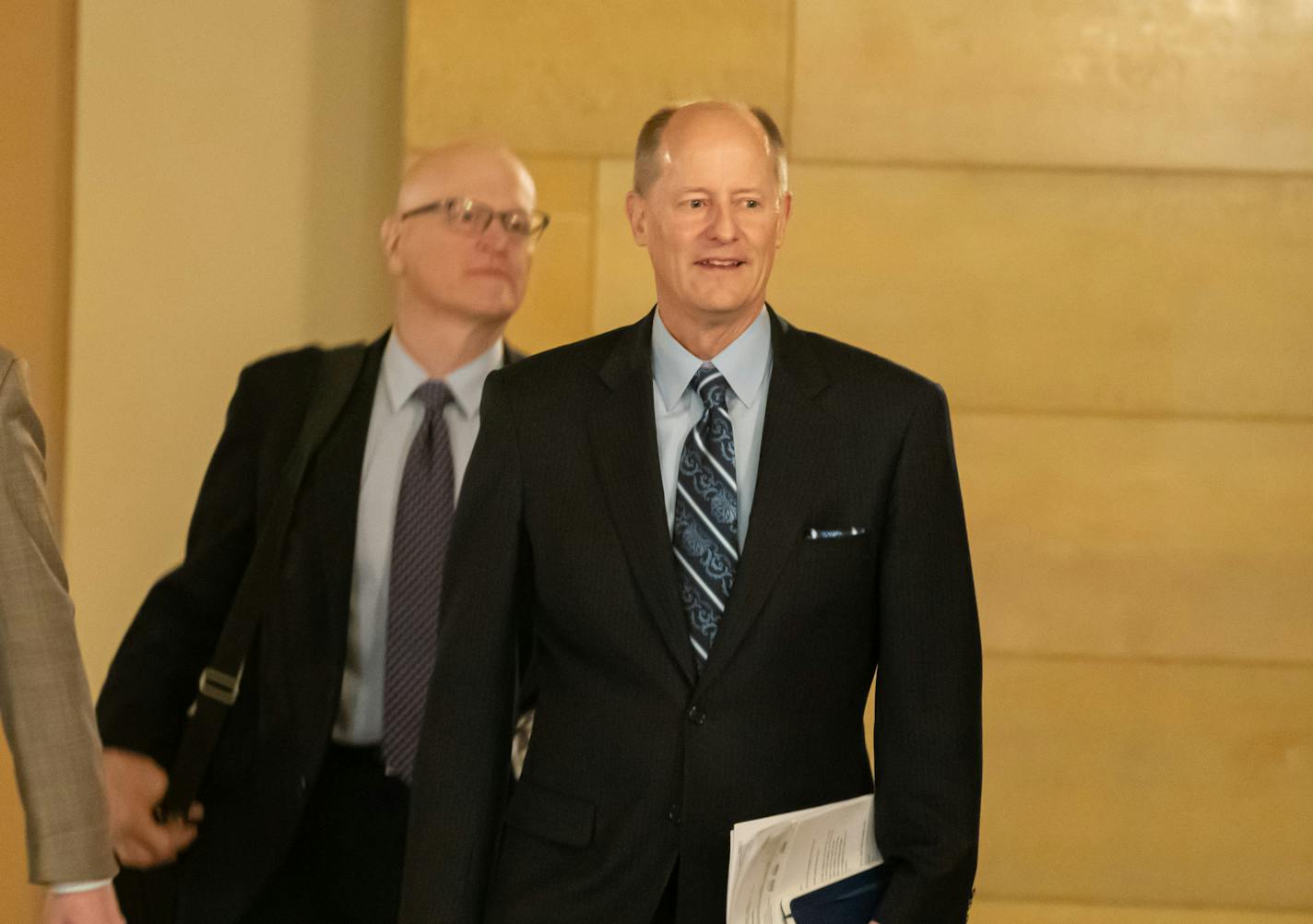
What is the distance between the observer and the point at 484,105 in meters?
3.99

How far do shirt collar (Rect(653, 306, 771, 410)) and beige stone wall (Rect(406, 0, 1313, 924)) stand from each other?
5.75ft

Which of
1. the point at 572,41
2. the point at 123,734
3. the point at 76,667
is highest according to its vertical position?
the point at 572,41

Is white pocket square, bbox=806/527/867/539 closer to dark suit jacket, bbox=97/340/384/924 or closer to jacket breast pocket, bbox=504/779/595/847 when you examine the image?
jacket breast pocket, bbox=504/779/595/847

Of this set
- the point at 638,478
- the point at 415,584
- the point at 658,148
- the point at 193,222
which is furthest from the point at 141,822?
the point at 193,222

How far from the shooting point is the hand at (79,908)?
1995 mm

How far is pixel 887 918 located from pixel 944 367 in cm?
216

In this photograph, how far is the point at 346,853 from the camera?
298 cm

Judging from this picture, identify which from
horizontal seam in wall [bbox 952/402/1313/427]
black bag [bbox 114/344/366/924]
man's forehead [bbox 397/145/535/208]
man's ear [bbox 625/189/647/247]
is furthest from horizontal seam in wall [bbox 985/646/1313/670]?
man's ear [bbox 625/189/647/247]

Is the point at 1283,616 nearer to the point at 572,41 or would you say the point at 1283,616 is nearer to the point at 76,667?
the point at 572,41

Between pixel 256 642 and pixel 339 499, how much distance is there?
1.13ft

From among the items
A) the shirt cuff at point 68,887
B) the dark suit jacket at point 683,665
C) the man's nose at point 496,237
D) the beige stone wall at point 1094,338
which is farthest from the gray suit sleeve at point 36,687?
the beige stone wall at point 1094,338

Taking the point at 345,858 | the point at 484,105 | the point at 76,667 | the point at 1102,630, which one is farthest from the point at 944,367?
the point at 76,667

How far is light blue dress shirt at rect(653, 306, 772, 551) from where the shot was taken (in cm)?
222

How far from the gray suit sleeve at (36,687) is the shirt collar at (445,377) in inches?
46.3
